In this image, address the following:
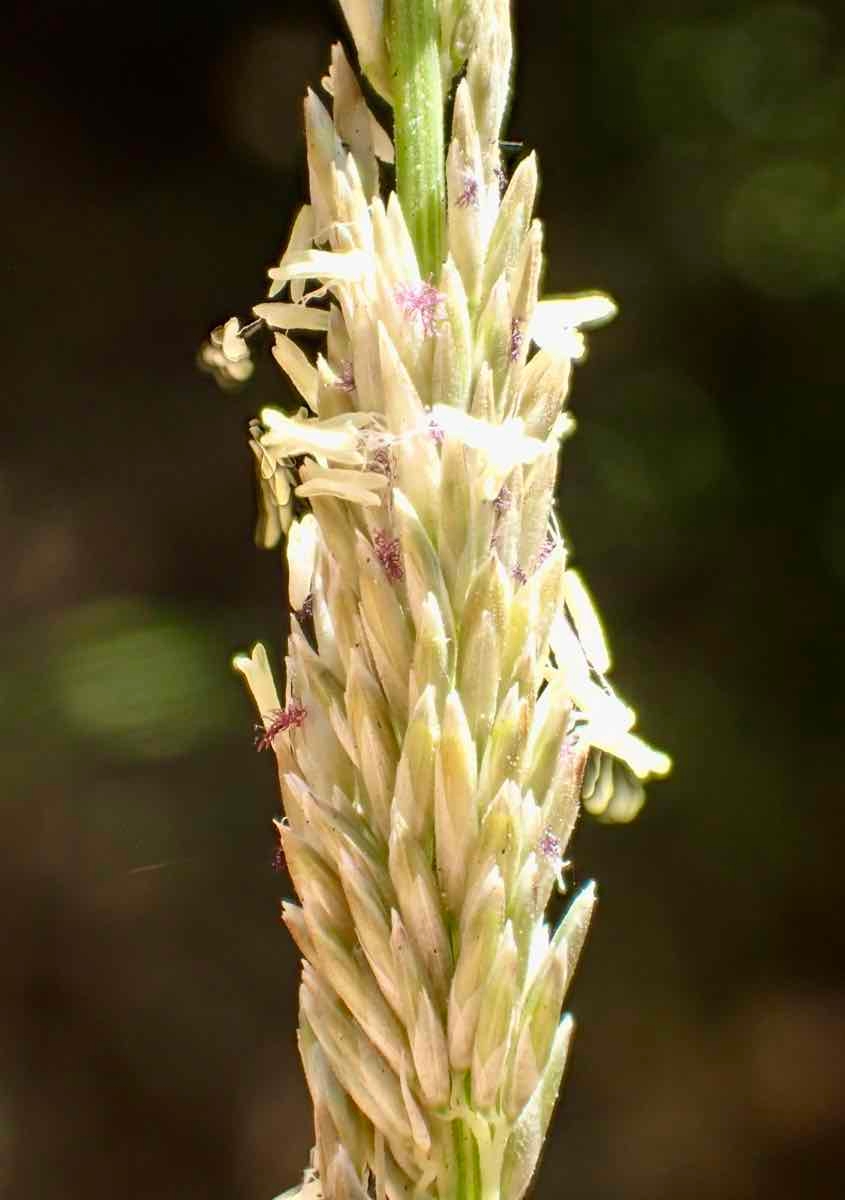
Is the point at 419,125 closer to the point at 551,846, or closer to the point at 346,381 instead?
the point at 346,381

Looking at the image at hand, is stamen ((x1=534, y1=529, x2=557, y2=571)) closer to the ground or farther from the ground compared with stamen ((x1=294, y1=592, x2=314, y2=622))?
farther from the ground

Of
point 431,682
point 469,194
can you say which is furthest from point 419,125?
point 431,682

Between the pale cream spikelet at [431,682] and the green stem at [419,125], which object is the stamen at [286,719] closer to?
the pale cream spikelet at [431,682]

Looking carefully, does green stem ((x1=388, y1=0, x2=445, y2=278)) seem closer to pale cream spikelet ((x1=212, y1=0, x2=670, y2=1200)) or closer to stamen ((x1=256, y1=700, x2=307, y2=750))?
pale cream spikelet ((x1=212, y1=0, x2=670, y2=1200))

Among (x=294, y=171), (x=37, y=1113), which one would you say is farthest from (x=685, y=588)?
(x=37, y=1113)

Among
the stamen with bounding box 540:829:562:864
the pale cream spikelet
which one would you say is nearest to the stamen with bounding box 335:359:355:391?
the pale cream spikelet

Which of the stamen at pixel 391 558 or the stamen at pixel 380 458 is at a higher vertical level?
the stamen at pixel 380 458

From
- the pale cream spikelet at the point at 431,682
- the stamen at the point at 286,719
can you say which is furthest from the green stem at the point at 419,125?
the stamen at the point at 286,719
